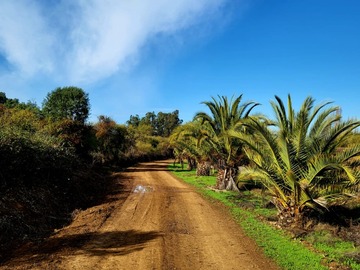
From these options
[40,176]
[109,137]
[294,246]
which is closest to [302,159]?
[294,246]

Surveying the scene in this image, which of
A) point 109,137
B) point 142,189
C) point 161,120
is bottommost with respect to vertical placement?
point 142,189

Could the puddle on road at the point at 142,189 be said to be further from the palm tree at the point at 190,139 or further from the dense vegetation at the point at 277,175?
the palm tree at the point at 190,139

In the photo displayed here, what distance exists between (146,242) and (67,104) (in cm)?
2657

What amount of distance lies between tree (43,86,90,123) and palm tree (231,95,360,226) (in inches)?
835

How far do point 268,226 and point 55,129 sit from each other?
51.3 ft

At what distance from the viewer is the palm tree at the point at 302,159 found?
9305 mm

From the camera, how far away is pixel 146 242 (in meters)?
7.39

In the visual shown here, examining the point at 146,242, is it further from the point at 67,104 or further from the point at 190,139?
the point at 67,104

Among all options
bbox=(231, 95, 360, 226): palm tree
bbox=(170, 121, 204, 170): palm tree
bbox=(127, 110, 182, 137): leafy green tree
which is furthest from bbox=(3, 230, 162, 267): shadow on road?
bbox=(127, 110, 182, 137): leafy green tree

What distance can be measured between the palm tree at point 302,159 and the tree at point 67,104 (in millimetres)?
21206

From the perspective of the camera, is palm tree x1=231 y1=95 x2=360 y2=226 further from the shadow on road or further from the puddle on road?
the puddle on road

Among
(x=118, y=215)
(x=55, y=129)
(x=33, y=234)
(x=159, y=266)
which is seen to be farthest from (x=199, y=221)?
(x=55, y=129)

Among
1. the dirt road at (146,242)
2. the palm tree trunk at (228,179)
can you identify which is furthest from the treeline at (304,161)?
the palm tree trunk at (228,179)

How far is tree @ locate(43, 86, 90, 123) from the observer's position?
96.9 ft
